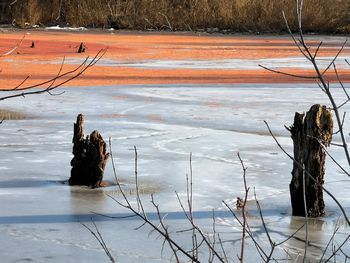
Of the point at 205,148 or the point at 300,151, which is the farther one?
the point at 205,148

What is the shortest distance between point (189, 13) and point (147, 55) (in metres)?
21.9

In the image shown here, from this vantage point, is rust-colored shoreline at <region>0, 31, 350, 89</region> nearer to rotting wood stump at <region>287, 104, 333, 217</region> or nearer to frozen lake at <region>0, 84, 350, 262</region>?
frozen lake at <region>0, 84, 350, 262</region>

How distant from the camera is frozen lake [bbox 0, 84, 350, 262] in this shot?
666cm

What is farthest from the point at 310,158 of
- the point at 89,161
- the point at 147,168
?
the point at 147,168

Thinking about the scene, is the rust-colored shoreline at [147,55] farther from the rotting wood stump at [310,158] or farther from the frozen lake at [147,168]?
the rotting wood stump at [310,158]

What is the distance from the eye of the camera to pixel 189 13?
1905 inches

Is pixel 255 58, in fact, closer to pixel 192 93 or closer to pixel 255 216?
pixel 192 93

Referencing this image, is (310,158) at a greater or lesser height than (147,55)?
greater

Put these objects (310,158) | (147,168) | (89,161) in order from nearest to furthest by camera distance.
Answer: (310,158) → (89,161) → (147,168)

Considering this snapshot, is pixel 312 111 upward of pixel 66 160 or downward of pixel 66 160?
upward

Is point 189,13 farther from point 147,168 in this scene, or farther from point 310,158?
point 310,158

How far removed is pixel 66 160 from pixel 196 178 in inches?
59.7

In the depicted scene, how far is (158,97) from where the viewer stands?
15.8 m

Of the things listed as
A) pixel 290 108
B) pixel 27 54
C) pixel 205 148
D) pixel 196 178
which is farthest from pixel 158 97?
pixel 27 54
